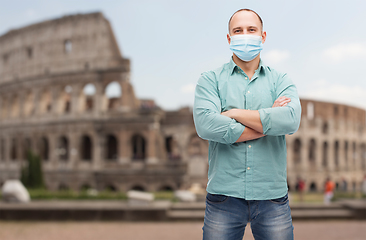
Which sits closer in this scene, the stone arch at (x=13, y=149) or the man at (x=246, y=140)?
the man at (x=246, y=140)

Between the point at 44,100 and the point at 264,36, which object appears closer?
the point at 264,36

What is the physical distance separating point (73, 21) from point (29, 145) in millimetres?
12613

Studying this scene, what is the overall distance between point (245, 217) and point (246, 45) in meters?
1.24

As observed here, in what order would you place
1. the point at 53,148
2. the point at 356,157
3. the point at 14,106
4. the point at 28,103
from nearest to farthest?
the point at 53,148 → the point at 28,103 → the point at 14,106 → the point at 356,157

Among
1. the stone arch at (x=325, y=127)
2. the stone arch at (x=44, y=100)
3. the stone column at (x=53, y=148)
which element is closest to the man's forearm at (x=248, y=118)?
the stone column at (x=53, y=148)

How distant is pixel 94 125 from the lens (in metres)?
29.7

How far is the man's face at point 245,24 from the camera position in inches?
99.8

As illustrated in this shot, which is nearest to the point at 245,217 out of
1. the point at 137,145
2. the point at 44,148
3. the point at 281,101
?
the point at 281,101

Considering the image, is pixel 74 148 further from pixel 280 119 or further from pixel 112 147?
pixel 280 119

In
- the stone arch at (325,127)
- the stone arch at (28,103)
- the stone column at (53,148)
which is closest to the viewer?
the stone column at (53,148)

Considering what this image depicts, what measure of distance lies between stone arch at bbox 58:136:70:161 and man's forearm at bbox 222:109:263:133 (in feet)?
101

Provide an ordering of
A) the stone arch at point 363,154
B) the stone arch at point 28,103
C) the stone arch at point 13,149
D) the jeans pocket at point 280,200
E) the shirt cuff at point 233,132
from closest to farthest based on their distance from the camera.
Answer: the shirt cuff at point 233,132
the jeans pocket at point 280,200
the stone arch at point 13,149
the stone arch at point 28,103
the stone arch at point 363,154

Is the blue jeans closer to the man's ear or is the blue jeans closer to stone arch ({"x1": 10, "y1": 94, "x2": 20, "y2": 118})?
the man's ear

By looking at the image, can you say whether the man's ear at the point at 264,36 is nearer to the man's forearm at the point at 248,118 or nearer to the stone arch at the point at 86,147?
the man's forearm at the point at 248,118
